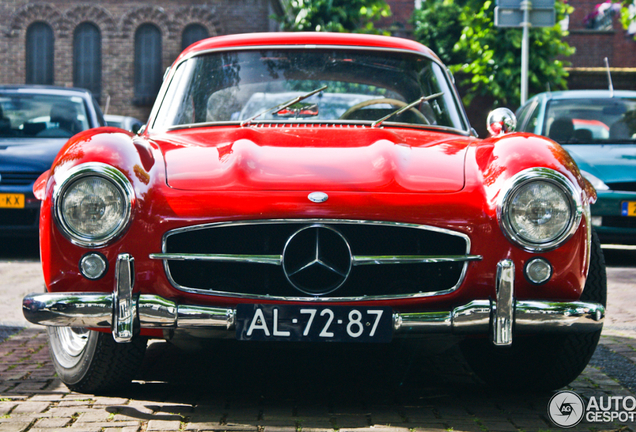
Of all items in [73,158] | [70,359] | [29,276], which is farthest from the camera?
[29,276]

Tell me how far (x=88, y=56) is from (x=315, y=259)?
78.7 ft

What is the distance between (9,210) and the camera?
333 inches

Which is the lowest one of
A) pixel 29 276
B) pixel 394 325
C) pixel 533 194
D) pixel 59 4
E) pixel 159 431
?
pixel 29 276

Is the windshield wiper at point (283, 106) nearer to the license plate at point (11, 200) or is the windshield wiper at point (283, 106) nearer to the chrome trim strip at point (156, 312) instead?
the chrome trim strip at point (156, 312)

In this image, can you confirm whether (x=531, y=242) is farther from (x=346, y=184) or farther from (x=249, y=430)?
(x=249, y=430)

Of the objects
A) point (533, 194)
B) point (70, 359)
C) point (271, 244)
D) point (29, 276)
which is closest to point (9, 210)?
point (29, 276)

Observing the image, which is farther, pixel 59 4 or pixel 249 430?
pixel 59 4

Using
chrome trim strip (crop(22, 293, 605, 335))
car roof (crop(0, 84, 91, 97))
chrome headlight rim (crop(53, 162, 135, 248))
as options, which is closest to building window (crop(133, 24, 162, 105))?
car roof (crop(0, 84, 91, 97))

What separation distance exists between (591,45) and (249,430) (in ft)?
121

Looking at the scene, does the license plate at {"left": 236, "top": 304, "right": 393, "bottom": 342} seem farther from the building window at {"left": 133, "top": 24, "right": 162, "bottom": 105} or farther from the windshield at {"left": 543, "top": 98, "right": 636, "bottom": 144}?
the building window at {"left": 133, "top": 24, "right": 162, "bottom": 105}

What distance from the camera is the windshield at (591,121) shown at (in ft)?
29.0

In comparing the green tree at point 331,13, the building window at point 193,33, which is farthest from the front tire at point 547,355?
the building window at point 193,33

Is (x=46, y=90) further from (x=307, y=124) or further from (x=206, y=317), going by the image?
(x=206, y=317)

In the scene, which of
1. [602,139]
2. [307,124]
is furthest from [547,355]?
[602,139]
